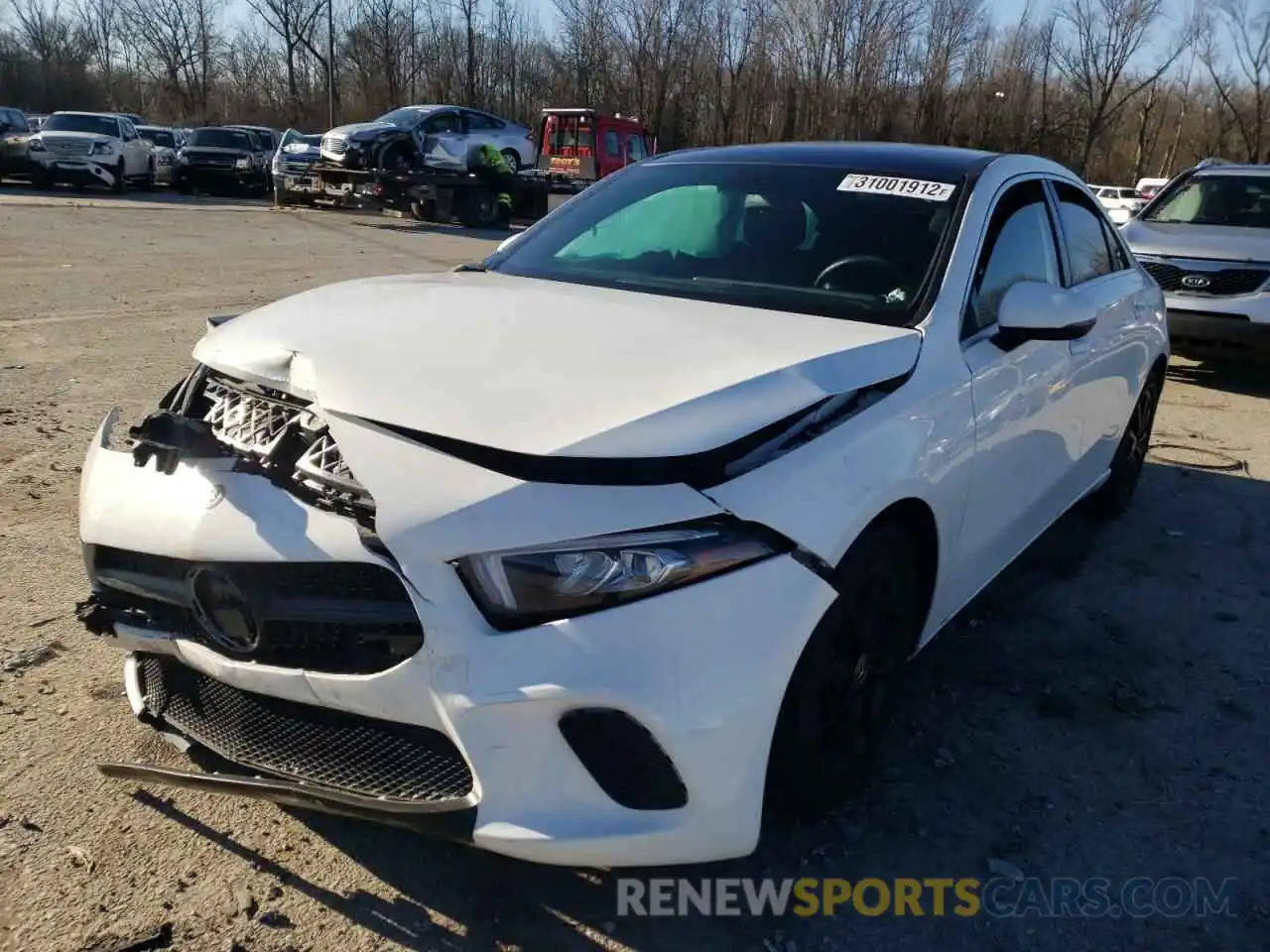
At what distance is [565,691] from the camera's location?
6.16 feet

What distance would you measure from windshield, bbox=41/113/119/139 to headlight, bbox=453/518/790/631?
86.8 ft

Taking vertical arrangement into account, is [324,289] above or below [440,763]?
above

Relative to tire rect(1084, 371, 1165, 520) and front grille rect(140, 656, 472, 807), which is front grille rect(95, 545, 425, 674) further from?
tire rect(1084, 371, 1165, 520)

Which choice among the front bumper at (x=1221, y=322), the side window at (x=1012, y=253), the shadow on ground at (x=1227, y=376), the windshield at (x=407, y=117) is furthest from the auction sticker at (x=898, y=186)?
the windshield at (x=407, y=117)

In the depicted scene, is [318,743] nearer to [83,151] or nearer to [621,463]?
[621,463]

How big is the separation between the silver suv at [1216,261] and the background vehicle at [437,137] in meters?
15.0

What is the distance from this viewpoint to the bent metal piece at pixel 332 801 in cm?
200

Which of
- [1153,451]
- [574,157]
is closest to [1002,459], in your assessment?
[1153,451]

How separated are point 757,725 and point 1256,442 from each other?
600 centimetres

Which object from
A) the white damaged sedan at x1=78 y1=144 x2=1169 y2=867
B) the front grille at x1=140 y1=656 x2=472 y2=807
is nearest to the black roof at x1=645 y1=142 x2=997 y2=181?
the white damaged sedan at x1=78 y1=144 x2=1169 y2=867

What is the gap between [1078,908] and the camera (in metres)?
2.41

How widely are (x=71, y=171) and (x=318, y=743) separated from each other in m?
25.9

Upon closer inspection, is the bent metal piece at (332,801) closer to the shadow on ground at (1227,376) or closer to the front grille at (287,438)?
the front grille at (287,438)

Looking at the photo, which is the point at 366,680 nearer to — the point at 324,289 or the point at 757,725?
the point at 757,725
